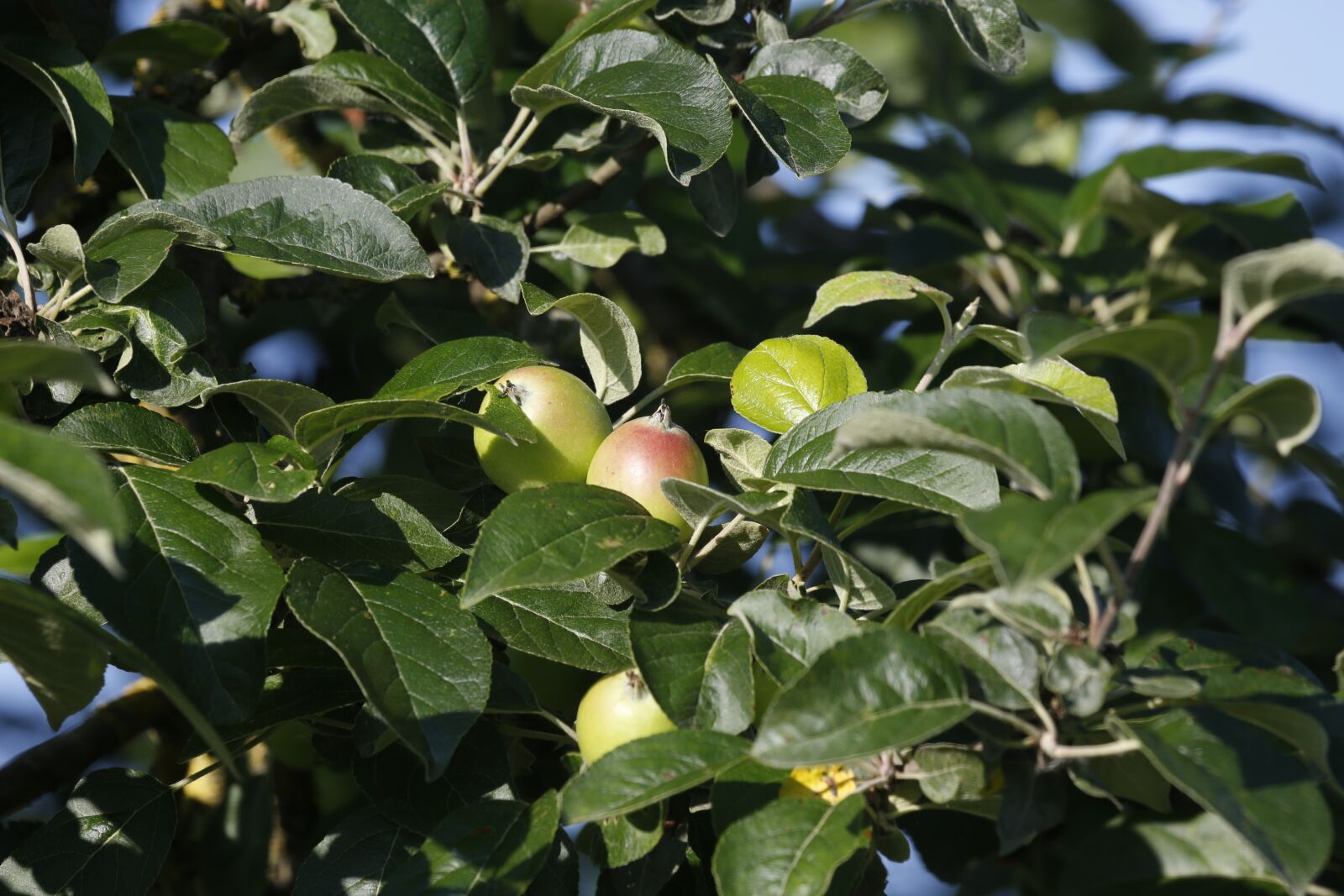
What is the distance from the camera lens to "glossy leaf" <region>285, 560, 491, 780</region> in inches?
30.2

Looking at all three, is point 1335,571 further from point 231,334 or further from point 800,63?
point 231,334

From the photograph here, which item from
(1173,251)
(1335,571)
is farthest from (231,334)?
(1335,571)

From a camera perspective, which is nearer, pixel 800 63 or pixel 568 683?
pixel 568 683

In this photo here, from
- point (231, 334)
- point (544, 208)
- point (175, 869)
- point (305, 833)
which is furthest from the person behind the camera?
point (231, 334)

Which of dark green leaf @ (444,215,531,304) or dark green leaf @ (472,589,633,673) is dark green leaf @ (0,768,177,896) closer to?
dark green leaf @ (472,589,633,673)

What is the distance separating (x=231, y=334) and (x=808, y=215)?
1.41 m

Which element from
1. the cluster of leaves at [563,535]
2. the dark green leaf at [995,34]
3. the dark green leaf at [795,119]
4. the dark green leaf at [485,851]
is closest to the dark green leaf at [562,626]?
the cluster of leaves at [563,535]

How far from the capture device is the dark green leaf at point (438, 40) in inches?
48.8

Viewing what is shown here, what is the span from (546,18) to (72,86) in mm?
948

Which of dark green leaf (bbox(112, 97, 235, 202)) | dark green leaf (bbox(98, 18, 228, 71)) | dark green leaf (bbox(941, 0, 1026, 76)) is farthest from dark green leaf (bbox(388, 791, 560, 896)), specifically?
dark green leaf (bbox(98, 18, 228, 71))

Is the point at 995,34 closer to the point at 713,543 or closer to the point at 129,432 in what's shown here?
the point at 713,543

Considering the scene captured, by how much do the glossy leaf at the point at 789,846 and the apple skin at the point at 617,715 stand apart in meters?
0.11

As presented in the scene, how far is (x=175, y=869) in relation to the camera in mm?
1606

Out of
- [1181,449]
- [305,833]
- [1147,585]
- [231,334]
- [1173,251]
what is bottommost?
[305,833]
